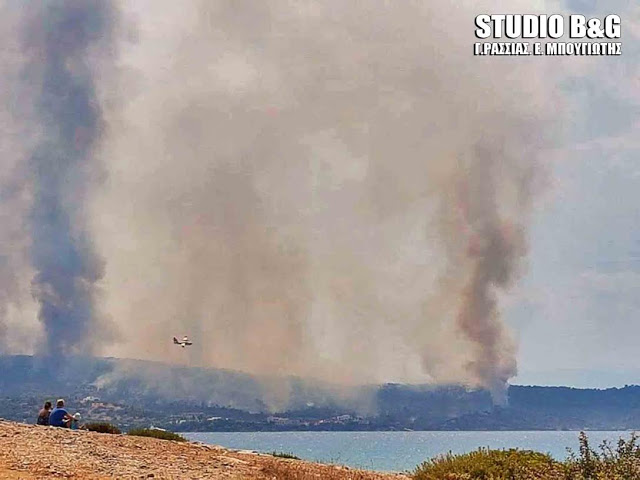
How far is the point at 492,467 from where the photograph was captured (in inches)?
695

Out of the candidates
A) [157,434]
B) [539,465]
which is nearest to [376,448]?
[157,434]

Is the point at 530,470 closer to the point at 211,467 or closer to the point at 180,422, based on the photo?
the point at 211,467

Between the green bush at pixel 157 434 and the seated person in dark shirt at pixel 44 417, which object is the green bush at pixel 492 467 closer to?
the green bush at pixel 157 434

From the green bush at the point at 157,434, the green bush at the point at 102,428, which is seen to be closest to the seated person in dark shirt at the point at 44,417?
the green bush at the point at 102,428

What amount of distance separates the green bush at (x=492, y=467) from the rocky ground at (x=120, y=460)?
1.64 m

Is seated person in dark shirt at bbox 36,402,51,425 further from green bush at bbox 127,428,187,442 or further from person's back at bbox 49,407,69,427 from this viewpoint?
green bush at bbox 127,428,187,442

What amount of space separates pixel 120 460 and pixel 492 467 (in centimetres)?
862

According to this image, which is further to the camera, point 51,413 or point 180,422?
point 180,422

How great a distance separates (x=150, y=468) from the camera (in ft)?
57.6

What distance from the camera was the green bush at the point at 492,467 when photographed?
54.2ft

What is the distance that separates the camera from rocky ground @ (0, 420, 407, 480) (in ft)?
53.5

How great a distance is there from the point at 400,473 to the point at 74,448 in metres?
9.02

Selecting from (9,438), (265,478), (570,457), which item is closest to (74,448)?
(9,438)

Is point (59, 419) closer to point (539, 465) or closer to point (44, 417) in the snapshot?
point (44, 417)
